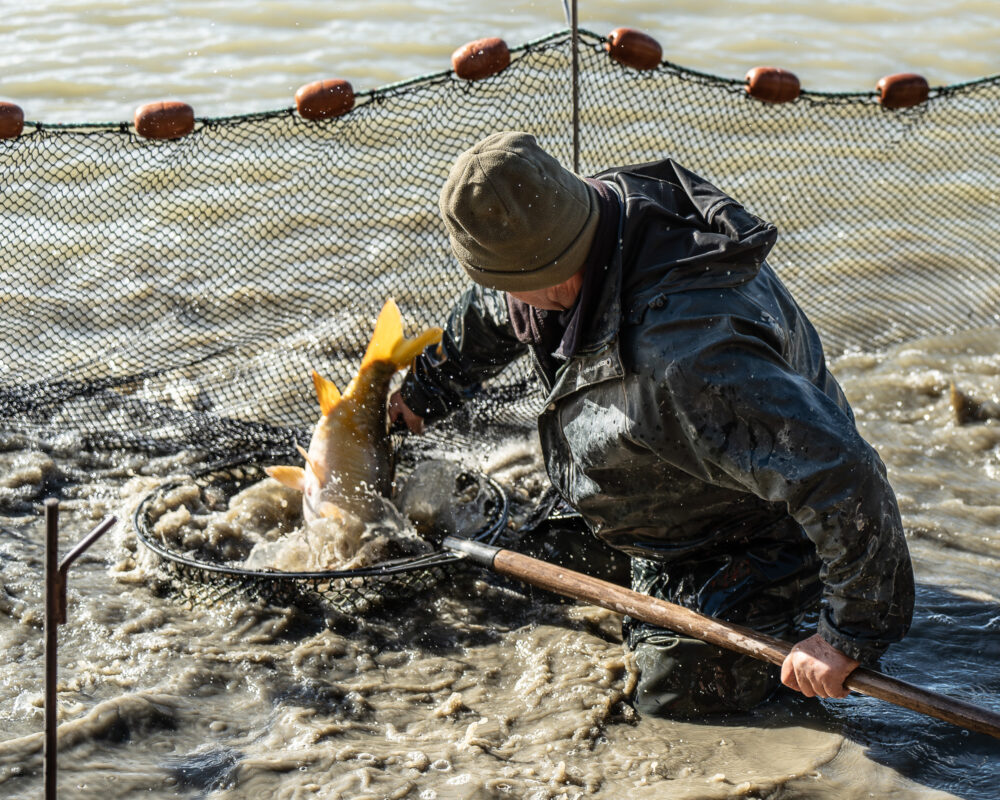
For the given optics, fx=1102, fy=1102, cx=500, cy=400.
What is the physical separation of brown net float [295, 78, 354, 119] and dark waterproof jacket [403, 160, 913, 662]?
189 centimetres

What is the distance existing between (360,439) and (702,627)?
1.77 metres

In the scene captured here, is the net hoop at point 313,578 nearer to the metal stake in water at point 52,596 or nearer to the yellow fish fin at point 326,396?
the yellow fish fin at point 326,396

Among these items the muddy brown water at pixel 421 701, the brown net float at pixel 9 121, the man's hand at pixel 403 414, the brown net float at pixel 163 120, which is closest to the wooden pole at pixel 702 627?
the muddy brown water at pixel 421 701

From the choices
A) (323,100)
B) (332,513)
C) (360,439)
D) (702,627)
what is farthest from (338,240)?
(702,627)

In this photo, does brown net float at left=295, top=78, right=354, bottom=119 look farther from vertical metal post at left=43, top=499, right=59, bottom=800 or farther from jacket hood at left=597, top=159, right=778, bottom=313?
vertical metal post at left=43, top=499, right=59, bottom=800

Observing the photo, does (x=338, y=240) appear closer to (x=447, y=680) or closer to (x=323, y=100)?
(x=323, y=100)

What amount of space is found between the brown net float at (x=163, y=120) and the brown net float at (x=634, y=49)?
200cm

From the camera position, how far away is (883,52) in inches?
445

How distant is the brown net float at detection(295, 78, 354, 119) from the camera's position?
194 inches

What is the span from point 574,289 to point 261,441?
2.38 m

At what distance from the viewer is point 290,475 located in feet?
15.0

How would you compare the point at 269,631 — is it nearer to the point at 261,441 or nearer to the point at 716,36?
the point at 261,441

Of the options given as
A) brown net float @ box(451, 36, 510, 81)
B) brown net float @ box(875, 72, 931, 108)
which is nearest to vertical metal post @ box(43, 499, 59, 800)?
brown net float @ box(451, 36, 510, 81)

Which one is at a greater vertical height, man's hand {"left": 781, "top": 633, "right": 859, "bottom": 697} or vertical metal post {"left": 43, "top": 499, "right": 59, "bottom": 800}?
vertical metal post {"left": 43, "top": 499, "right": 59, "bottom": 800}
